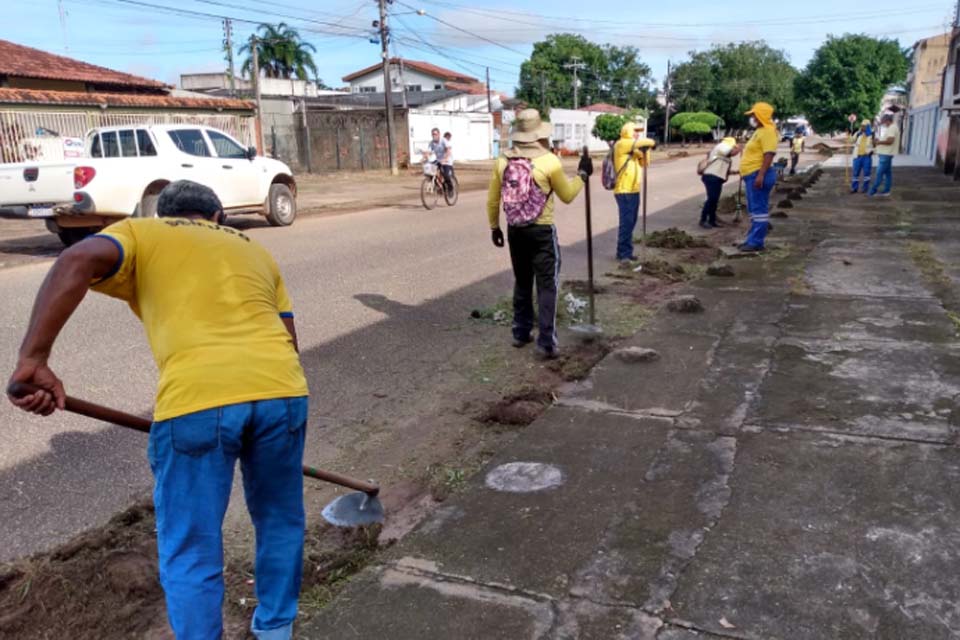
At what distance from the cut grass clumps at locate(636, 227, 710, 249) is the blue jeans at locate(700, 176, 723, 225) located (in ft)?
4.90

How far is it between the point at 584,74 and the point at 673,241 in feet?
267

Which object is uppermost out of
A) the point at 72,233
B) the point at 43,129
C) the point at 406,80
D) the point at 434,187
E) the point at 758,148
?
the point at 406,80

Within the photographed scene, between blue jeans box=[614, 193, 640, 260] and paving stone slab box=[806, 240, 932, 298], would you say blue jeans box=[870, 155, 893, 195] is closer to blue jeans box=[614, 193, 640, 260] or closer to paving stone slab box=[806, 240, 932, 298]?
paving stone slab box=[806, 240, 932, 298]

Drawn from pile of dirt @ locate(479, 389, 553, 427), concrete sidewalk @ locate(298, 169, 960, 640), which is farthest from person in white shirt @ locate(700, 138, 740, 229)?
pile of dirt @ locate(479, 389, 553, 427)

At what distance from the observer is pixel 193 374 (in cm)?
231

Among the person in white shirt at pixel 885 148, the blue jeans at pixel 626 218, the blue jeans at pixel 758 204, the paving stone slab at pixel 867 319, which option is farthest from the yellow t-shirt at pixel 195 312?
the person in white shirt at pixel 885 148

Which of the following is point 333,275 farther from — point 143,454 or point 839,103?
point 839,103

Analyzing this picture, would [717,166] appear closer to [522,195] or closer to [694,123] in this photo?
[522,195]

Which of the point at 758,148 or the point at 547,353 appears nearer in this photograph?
the point at 547,353

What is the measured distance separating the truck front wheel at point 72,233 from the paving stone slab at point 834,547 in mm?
10716

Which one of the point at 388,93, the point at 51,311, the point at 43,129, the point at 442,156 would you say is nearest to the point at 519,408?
the point at 51,311

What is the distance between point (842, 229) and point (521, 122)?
8.64 m

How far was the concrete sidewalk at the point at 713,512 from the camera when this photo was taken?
106 inches

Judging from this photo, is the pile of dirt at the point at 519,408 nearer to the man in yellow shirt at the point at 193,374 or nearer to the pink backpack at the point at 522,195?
the pink backpack at the point at 522,195
